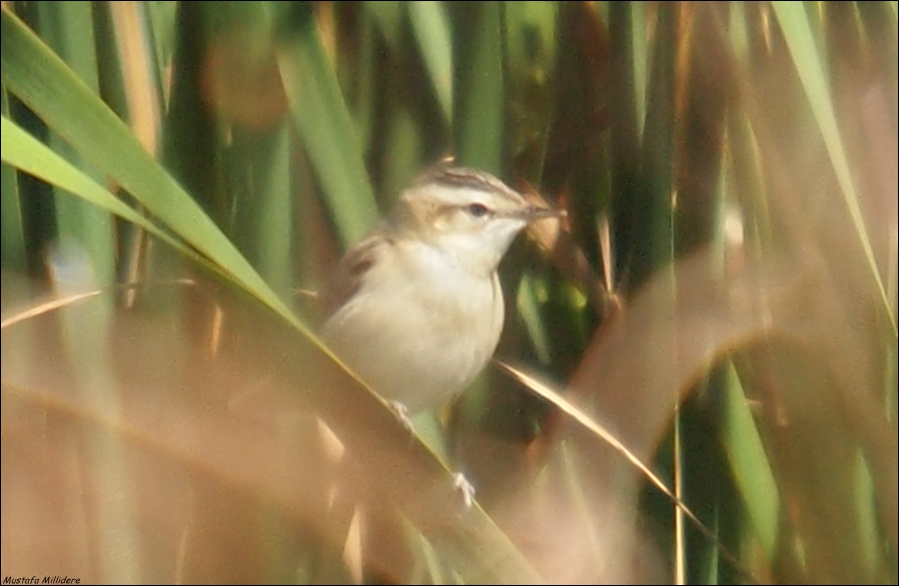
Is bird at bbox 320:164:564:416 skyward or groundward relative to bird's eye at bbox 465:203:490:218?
groundward

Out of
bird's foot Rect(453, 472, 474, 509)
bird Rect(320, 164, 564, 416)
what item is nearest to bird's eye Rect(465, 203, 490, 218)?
bird Rect(320, 164, 564, 416)

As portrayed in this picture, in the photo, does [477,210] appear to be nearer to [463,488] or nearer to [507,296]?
[507,296]

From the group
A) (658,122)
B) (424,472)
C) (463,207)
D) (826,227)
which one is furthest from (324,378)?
(826,227)

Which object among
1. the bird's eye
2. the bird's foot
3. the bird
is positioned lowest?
the bird's foot

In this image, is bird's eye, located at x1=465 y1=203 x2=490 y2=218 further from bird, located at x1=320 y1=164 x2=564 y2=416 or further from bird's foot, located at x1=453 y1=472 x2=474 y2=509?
bird's foot, located at x1=453 y1=472 x2=474 y2=509

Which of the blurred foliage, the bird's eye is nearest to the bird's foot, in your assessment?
the blurred foliage

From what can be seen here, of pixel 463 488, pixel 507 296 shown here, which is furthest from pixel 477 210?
pixel 463 488

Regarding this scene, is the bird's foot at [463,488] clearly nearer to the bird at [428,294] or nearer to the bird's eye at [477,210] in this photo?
the bird at [428,294]
